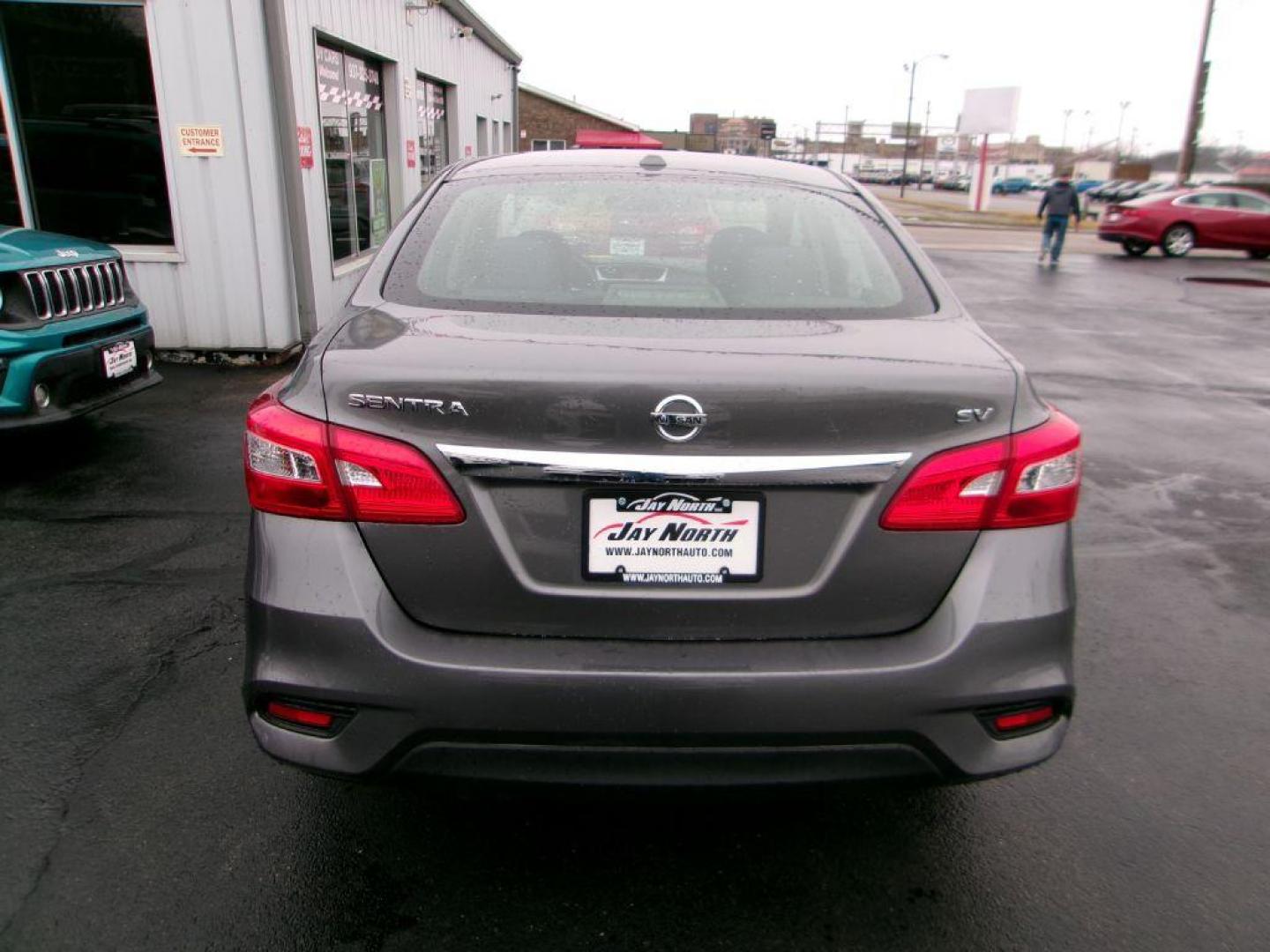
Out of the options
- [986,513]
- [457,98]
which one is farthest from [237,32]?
[457,98]

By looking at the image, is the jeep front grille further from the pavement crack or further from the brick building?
the brick building

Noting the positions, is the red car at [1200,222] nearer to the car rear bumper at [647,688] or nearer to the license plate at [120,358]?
the license plate at [120,358]

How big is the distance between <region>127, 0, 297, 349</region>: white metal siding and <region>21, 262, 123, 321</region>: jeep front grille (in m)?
2.20

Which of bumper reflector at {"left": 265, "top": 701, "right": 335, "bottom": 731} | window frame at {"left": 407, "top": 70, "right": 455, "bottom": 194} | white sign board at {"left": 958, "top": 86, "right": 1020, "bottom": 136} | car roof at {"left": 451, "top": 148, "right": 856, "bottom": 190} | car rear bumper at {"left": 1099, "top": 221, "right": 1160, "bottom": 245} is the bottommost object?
car rear bumper at {"left": 1099, "top": 221, "right": 1160, "bottom": 245}

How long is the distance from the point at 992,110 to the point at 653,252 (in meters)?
48.5

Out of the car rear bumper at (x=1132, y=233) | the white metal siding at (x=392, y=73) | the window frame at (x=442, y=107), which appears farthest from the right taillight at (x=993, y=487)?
the car rear bumper at (x=1132, y=233)

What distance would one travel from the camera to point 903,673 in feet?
6.45

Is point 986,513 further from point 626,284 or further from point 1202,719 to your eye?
point 1202,719

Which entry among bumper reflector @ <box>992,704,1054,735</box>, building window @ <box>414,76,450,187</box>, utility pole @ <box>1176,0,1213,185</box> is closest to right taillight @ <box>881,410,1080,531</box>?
bumper reflector @ <box>992,704,1054,735</box>

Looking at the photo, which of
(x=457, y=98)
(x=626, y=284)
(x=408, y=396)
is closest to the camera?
(x=408, y=396)

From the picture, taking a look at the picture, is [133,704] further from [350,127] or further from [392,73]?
[392,73]

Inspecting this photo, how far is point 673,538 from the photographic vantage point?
1971mm

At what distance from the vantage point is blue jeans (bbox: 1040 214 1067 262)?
18750mm

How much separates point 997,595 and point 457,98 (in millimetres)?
16787
